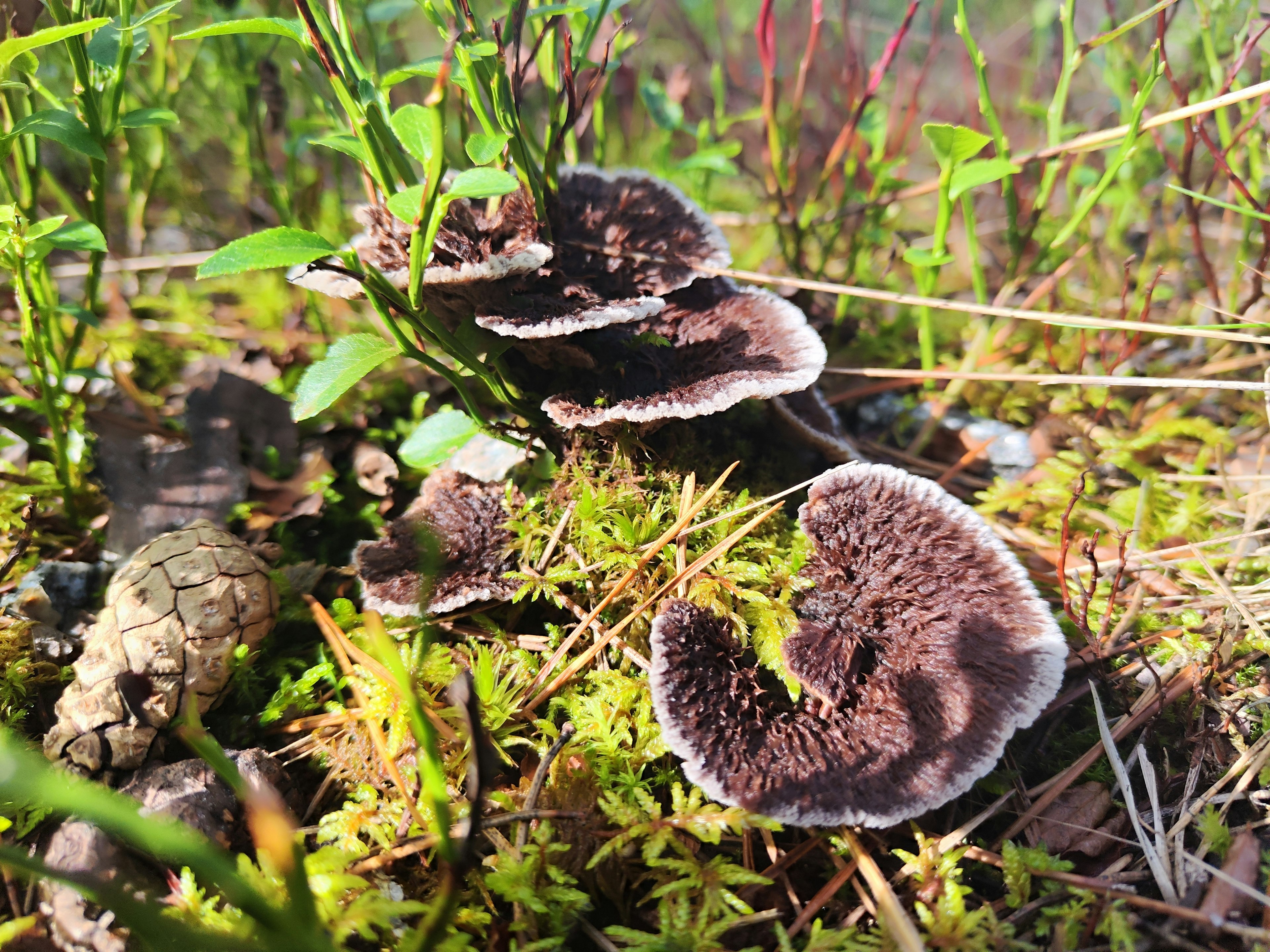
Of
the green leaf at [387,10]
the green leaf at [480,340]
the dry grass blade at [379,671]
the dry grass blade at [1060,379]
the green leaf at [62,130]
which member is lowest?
the dry grass blade at [379,671]

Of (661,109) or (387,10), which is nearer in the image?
(387,10)

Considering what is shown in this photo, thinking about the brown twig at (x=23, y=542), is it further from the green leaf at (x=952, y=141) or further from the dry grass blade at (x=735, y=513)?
the green leaf at (x=952, y=141)

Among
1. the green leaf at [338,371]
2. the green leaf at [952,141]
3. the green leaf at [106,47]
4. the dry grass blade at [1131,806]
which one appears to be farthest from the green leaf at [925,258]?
the green leaf at [106,47]

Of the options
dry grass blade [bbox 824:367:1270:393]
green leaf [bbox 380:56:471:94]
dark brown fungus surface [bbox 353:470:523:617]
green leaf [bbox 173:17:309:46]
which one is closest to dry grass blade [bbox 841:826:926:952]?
dark brown fungus surface [bbox 353:470:523:617]

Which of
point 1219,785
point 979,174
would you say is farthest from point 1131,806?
point 979,174

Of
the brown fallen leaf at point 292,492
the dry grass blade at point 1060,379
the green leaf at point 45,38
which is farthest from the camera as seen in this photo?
the brown fallen leaf at point 292,492

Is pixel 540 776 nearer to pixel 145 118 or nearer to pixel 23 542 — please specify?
pixel 23 542

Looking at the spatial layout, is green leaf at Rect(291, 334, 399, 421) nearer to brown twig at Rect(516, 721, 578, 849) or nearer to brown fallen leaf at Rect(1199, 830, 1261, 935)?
brown twig at Rect(516, 721, 578, 849)
